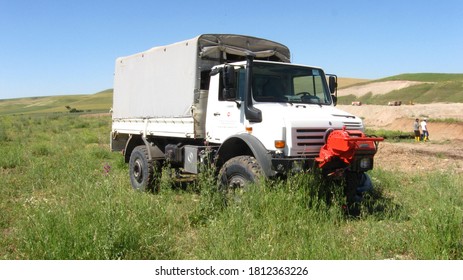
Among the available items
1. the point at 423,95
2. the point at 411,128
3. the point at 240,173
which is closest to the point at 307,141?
the point at 240,173

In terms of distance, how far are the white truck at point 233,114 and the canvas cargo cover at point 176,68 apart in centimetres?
2

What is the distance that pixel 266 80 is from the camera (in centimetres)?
677

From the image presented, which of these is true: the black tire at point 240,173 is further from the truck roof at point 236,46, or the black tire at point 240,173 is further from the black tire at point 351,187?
the truck roof at point 236,46

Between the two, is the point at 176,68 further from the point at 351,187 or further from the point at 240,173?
the point at 351,187

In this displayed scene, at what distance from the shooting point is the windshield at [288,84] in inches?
263

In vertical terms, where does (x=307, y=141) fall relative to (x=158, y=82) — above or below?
below

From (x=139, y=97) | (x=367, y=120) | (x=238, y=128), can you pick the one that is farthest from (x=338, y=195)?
(x=367, y=120)

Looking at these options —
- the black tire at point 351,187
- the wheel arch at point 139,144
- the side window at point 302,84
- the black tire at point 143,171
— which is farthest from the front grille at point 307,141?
the wheel arch at point 139,144

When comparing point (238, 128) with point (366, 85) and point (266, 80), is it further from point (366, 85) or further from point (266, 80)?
point (366, 85)

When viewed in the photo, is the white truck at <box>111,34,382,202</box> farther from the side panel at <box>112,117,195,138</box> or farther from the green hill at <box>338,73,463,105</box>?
the green hill at <box>338,73,463,105</box>

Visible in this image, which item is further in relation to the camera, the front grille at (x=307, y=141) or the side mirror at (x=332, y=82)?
the side mirror at (x=332, y=82)

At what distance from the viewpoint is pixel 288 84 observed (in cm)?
699

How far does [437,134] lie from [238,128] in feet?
91.1

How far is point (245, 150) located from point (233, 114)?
0.65 m
